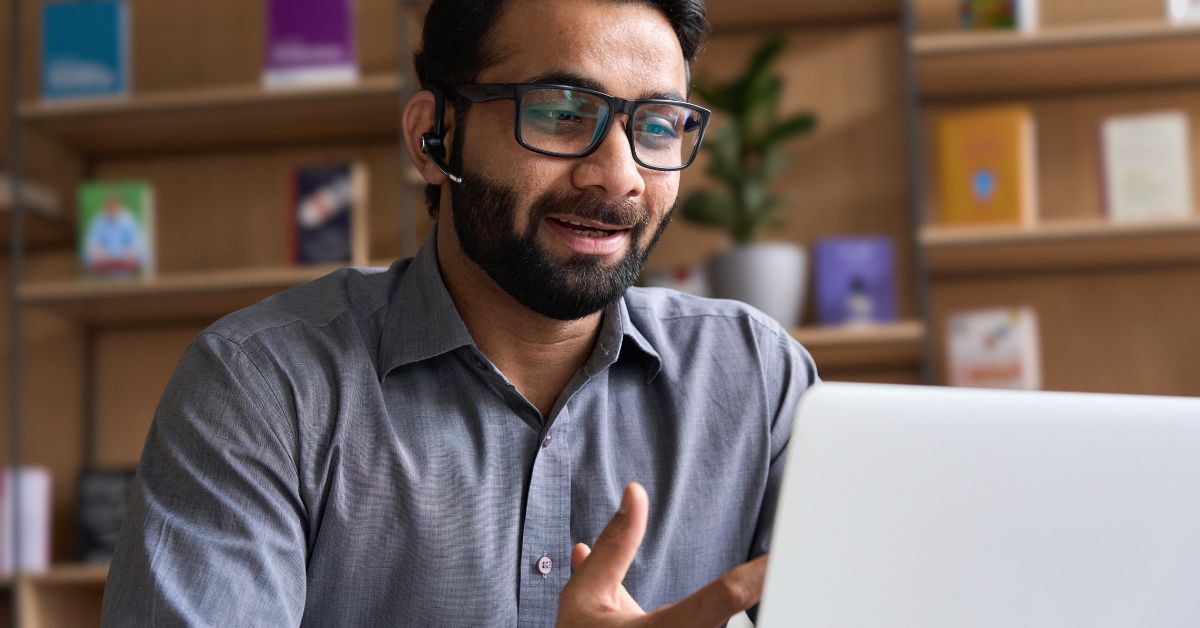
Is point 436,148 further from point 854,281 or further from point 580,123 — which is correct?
point 854,281

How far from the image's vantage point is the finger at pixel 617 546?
815 millimetres

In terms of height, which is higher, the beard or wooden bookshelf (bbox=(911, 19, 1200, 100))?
wooden bookshelf (bbox=(911, 19, 1200, 100))

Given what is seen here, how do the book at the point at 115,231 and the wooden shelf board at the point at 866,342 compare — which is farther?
the book at the point at 115,231

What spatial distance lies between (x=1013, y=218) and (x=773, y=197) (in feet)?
1.55

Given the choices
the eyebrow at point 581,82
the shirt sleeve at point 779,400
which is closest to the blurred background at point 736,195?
the shirt sleeve at point 779,400

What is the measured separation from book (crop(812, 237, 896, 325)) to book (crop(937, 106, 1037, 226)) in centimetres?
16

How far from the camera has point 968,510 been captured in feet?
2.02

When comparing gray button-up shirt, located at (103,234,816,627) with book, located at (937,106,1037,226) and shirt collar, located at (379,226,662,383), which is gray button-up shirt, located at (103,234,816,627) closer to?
shirt collar, located at (379,226,662,383)

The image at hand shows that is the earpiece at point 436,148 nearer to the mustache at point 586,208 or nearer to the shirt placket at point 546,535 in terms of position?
the mustache at point 586,208

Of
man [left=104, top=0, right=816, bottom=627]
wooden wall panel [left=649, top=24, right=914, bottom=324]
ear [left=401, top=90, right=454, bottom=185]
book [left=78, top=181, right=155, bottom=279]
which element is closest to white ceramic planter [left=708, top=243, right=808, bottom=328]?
wooden wall panel [left=649, top=24, right=914, bottom=324]

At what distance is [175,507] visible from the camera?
108cm

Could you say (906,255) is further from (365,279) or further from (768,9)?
(365,279)

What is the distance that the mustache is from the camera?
4.14 ft

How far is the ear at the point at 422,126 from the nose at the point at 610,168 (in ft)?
0.70
